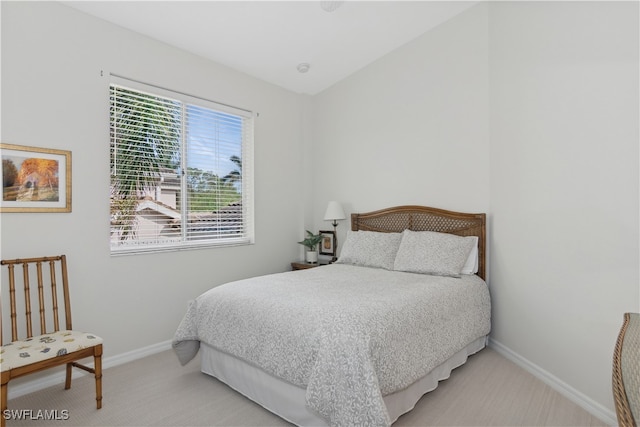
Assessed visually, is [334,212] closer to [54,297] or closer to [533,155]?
[533,155]

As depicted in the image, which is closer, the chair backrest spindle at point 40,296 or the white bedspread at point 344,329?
the white bedspread at point 344,329

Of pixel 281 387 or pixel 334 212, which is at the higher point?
pixel 334 212

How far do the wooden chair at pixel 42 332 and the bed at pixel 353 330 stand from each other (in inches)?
22.8

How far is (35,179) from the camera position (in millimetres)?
2391

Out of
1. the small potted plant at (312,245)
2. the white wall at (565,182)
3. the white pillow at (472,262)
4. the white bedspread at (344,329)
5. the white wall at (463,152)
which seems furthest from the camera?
the small potted plant at (312,245)

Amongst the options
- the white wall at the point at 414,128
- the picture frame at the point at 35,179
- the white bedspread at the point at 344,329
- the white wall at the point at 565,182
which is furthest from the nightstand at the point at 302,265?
the picture frame at the point at 35,179

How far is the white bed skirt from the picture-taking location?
1.84m

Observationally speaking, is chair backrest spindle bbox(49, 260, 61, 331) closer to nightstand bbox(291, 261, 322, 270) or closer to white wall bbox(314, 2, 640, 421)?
nightstand bbox(291, 261, 322, 270)

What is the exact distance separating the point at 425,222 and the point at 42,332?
3231 millimetres

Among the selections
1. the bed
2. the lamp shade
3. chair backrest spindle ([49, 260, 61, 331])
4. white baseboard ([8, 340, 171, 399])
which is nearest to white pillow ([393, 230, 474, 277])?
the bed

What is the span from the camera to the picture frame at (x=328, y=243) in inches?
166

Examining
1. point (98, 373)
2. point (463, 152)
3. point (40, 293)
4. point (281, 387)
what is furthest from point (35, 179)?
point (463, 152)

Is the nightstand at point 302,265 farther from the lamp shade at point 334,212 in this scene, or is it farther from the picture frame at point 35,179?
the picture frame at point 35,179

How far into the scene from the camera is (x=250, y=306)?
2.15 m
